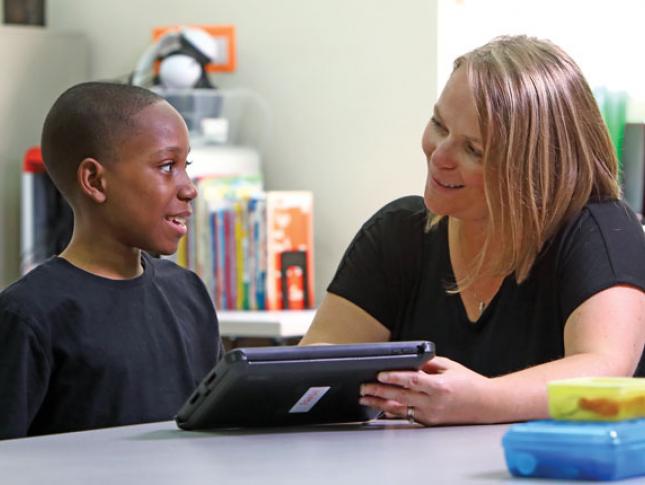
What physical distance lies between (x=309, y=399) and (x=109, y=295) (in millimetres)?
406

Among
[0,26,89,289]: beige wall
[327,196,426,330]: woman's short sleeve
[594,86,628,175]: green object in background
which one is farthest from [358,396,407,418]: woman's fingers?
[0,26,89,289]: beige wall

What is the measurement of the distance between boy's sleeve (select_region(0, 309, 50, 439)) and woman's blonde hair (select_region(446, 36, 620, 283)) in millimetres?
584

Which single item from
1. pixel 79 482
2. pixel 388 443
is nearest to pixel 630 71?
pixel 388 443

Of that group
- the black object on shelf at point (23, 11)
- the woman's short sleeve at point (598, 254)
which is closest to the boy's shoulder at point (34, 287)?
the woman's short sleeve at point (598, 254)

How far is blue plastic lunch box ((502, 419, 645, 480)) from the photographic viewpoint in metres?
0.98

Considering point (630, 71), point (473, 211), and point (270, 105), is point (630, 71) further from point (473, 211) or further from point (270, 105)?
point (473, 211)

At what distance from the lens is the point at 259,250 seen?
3.12 m

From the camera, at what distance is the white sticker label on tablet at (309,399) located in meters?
1.32

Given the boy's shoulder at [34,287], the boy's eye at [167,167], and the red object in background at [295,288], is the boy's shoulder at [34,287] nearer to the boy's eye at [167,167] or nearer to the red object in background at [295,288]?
the boy's eye at [167,167]

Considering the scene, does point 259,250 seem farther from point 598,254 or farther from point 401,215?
point 598,254

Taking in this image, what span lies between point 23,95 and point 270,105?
0.74 metres

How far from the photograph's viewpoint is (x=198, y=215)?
3.15m

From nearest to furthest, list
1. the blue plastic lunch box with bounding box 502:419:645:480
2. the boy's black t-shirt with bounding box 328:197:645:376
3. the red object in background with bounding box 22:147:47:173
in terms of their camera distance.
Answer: the blue plastic lunch box with bounding box 502:419:645:480, the boy's black t-shirt with bounding box 328:197:645:376, the red object in background with bounding box 22:147:47:173

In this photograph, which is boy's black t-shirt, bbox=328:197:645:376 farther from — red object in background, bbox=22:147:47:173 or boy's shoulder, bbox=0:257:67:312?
red object in background, bbox=22:147:47:173
